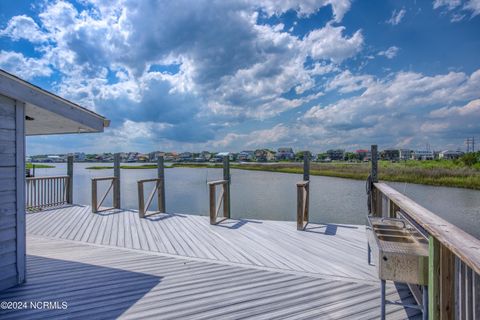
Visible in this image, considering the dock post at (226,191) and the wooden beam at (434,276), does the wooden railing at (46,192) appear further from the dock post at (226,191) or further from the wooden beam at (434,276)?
the wooden beam at (434,276)

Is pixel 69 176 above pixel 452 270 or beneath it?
above

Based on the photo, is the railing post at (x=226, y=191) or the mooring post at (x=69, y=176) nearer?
the railing post at (x=226, y=191)

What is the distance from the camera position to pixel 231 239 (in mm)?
4191

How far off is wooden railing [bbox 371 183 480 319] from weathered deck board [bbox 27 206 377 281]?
1318 millimetres

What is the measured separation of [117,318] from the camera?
6.71 ft

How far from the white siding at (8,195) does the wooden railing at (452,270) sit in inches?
138

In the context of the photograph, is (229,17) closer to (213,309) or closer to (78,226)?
(78,226)

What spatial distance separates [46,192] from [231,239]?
6.18m

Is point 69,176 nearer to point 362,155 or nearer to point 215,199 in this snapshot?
point 215,199

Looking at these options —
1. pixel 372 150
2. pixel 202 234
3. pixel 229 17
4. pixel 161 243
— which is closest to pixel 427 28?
pixel 229 17

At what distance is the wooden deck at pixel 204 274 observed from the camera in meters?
2.17

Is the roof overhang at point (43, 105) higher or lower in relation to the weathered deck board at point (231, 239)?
higher

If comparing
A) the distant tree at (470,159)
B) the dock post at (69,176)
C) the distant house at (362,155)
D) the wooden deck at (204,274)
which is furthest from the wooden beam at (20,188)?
the distant house at (362,155)

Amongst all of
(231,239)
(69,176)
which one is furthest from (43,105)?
(69,176)
